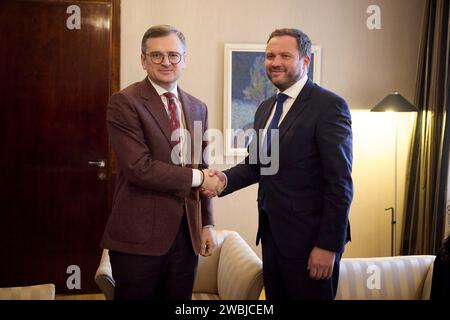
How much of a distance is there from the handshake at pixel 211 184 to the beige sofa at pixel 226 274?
472 mm

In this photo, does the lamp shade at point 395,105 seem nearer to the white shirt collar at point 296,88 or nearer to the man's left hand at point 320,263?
the white shirt collar at point 296,88

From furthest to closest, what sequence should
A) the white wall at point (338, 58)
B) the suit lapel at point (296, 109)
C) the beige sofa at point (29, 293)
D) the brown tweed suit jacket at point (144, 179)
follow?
1. the white wall at point (338, 58)
2. the beige sofa at point (29, 293)
3. the suit lapel at point (296, 109)
4. the brown tweed suit jacket at point (144, 179)

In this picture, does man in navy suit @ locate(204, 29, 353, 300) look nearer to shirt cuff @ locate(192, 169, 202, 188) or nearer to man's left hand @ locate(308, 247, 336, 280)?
man's left hand @ locate(308, 247, 336, 280)

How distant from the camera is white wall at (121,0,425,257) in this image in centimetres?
339

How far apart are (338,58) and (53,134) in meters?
2.11

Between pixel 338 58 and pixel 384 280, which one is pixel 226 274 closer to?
pixel 384 280

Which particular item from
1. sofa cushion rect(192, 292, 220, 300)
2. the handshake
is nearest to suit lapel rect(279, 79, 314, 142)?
the handshake

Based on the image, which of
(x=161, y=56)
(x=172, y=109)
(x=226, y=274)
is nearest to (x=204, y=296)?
(x=226, y=274)

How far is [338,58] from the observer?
3605mm

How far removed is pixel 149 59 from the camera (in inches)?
68.9

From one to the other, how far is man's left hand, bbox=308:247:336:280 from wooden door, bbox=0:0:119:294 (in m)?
2.03

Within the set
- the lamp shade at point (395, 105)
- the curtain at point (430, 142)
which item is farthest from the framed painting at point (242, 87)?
the curtain at point (430, 142)

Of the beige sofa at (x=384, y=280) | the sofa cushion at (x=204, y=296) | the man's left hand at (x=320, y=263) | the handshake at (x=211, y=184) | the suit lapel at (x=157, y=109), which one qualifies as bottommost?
the sofa cushion at (x=204, y=296)

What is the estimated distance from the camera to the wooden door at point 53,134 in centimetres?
326
